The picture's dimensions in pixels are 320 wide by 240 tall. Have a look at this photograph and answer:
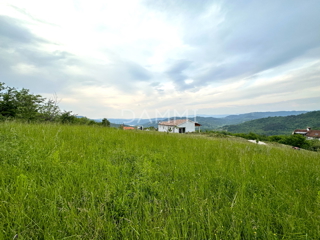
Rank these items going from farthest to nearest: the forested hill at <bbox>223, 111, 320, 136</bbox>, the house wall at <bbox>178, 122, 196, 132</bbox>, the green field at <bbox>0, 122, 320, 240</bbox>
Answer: the forested hill at <bbox>223, 111, 320, 136</bbox>, the house wall at <bbox>178, 122, 196, 132</bbox>, the green field at <bbox>0, 122, 320, 240</bbox>

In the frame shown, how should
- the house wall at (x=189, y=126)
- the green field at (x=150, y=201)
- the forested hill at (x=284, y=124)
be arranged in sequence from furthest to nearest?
the forested hill at (x=284, y=124)
the house wall at (x=189, y=126)
the green field at (x=150, y=201)

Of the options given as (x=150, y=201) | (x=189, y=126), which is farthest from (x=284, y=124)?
(x=150, y=201)

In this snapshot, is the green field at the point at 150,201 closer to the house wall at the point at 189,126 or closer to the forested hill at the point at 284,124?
the house wall at the point at 189,126

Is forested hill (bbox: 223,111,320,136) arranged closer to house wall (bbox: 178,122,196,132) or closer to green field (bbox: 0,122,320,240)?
house wall (bbox: 178,122,196,132)

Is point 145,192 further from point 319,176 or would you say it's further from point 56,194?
point 319,176

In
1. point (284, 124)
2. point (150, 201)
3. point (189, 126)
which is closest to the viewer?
point (150, 201)

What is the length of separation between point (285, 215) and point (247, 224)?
50 cm

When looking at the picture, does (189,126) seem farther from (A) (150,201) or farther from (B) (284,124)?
(B) (284,124)

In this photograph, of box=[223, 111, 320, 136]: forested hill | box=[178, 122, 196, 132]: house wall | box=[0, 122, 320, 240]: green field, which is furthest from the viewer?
box=[223, 111, 320, 136]: forested hill

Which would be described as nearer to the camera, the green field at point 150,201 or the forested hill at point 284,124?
the green field at point 150,201

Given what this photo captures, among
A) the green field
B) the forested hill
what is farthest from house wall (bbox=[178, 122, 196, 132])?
the forested hill

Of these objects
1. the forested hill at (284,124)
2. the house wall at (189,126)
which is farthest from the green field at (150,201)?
the forested hill at (284,124)

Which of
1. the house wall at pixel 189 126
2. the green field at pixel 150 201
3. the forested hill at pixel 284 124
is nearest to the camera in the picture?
the green field at pixel 150 201

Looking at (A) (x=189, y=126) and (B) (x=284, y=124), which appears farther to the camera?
(B) (x=284, y=124)
